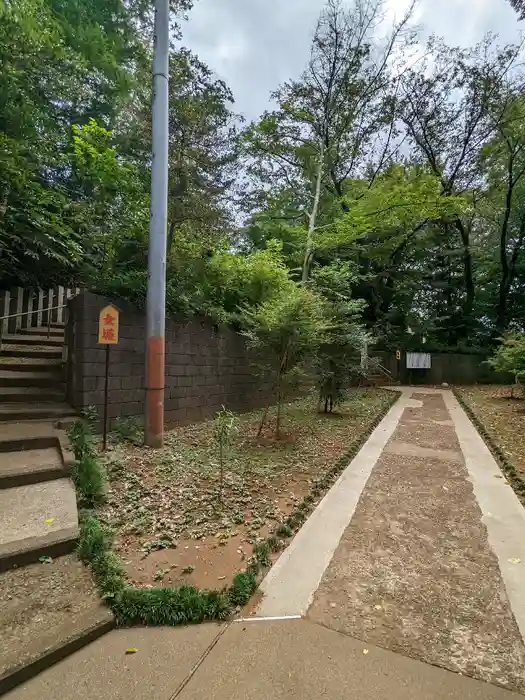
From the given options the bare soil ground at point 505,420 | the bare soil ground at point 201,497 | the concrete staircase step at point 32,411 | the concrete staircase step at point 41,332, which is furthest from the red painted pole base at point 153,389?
the bare soil ground at point 505,420

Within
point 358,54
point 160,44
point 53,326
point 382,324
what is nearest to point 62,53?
point 160,44

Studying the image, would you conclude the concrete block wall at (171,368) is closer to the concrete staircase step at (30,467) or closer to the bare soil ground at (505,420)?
the concrete staircase step at (30,467)

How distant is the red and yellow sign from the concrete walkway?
2.54 m

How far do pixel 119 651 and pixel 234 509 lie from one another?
1.37 m

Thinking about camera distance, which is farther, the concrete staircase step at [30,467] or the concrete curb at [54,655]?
the concrete staircase step at [30,467]

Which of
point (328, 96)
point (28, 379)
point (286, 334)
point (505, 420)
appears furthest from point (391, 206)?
point (28, 379)

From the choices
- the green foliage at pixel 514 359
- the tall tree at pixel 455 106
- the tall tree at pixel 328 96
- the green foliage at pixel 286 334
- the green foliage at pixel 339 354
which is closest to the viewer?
the green foliage at pixel 286 334

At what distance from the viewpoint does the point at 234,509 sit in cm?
280

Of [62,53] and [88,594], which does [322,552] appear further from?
[62,53]

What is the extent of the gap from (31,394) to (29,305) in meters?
2.74

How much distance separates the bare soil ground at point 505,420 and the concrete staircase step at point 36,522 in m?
4.09

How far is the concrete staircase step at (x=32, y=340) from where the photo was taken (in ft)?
18.2

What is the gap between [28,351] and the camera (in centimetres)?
522

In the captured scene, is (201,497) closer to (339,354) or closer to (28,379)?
(28,379)
